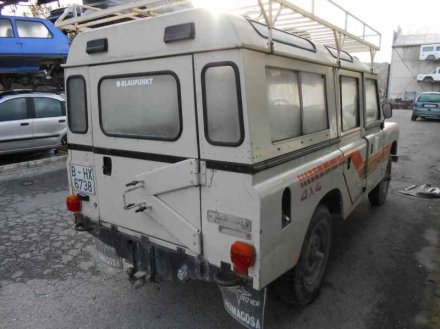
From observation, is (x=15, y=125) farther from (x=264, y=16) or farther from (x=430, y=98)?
(x=430, y=98)

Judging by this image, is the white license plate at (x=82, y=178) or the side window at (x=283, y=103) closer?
the side window at (x=283, y=103)

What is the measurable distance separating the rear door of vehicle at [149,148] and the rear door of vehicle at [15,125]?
618cm

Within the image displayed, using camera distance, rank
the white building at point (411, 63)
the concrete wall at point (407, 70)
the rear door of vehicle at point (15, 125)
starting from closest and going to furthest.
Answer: the rear door of vehicle at point (15, 125)
the white building at point (411, 63)
the concrete wall at point (407, 70)

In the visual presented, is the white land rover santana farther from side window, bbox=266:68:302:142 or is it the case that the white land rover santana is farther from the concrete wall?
the concrete wall

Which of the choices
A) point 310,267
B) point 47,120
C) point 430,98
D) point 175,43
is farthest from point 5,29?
point 430,98

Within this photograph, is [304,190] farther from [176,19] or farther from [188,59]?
[176,19]

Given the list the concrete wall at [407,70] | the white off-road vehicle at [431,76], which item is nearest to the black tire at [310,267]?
the white off-road vehicle at [431,76]

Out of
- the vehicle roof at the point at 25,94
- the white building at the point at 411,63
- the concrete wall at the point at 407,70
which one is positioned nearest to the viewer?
the vehicle roof at the point at 25,94

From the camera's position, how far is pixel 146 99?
9.17 feet

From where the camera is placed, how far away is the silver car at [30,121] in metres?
8.23

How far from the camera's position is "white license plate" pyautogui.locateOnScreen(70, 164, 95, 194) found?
3.29 m

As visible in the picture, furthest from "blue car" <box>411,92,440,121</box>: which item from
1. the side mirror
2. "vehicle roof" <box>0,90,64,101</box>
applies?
"vehicle roof" <box>0,90,64,101</box>

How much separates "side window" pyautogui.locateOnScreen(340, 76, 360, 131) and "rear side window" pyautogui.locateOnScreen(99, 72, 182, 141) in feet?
6.55

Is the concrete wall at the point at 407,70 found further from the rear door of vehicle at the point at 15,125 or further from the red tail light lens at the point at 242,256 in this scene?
the red tail light lens at the point at 242,256
